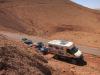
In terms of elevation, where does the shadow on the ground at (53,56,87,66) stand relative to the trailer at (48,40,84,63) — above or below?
below

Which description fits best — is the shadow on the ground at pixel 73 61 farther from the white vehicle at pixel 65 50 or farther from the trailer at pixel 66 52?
the white vehicle at pixel 65 50

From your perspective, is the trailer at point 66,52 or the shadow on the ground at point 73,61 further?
the trailer at point 66,52

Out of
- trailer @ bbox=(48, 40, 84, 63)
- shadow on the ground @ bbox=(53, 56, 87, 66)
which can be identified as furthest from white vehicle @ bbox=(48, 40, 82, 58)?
shadow on the ground @ bbox=(53, 56, 87, 66)

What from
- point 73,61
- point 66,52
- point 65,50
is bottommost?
point 73,61

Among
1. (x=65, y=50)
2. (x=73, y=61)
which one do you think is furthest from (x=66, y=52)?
(x=73, y=61)

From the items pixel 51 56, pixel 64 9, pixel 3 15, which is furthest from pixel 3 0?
pixel 51 56

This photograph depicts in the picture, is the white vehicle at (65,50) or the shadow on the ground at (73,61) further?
the white vehicle at (65,50)

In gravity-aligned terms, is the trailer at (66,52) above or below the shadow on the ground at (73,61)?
above

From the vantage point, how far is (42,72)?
1791 cm

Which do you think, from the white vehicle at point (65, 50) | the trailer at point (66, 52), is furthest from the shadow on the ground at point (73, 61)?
the white vehicle at point (65, 50)

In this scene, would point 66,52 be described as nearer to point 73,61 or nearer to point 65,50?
point 65,50

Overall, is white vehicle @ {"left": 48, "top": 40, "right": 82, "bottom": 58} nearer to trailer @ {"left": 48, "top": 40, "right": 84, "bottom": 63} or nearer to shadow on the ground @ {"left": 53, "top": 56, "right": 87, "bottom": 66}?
trailer @ {"left": 48, "top": 40, "right": 84, "bottom": 63}

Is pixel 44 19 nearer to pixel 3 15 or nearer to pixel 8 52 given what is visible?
pixel 3 15

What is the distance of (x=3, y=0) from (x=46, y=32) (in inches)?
1077
